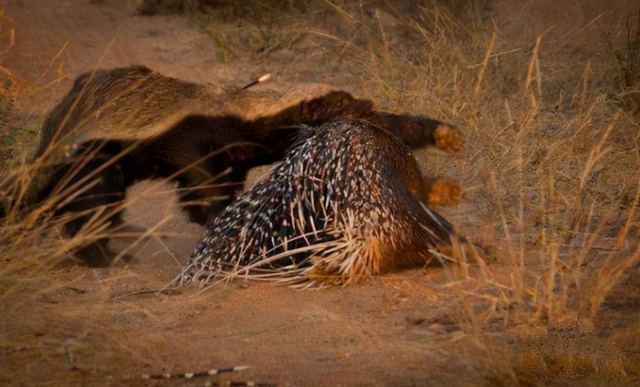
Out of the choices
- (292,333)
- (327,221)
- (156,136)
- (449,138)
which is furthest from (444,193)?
(156,136)

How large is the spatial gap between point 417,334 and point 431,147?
1.37 meters

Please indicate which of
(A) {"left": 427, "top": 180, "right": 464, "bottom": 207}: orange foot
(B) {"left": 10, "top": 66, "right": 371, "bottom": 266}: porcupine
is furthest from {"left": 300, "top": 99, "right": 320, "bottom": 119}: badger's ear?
(A) {"left": 427, "top": 180, "right": 464, "bottom": 207}: orange foot

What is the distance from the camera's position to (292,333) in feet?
8.04

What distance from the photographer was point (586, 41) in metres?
5.73

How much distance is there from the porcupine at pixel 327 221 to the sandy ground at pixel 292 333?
0.39 feet

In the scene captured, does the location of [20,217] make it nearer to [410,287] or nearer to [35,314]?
[35,314]

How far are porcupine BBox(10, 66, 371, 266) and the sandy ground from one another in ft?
0.62

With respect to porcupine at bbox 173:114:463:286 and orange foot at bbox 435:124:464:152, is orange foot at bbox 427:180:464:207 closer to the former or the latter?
orange foot at bbox 435:124:464:152

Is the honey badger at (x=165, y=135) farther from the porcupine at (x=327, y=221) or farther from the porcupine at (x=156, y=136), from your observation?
the porcupine at (x=327, y=221)

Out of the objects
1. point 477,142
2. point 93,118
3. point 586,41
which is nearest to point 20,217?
point 93,118

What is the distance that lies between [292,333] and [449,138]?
158 centimetres

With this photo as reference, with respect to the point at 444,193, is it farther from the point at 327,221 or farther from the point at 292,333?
the point at 292,333

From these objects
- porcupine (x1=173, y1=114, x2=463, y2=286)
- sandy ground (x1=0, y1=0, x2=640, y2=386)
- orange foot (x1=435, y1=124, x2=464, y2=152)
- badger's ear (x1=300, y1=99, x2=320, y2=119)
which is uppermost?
badger's ear (x1=300, y1=99, x2=320, y2=119)

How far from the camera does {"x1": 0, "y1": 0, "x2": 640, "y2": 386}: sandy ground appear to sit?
6.98 feet
